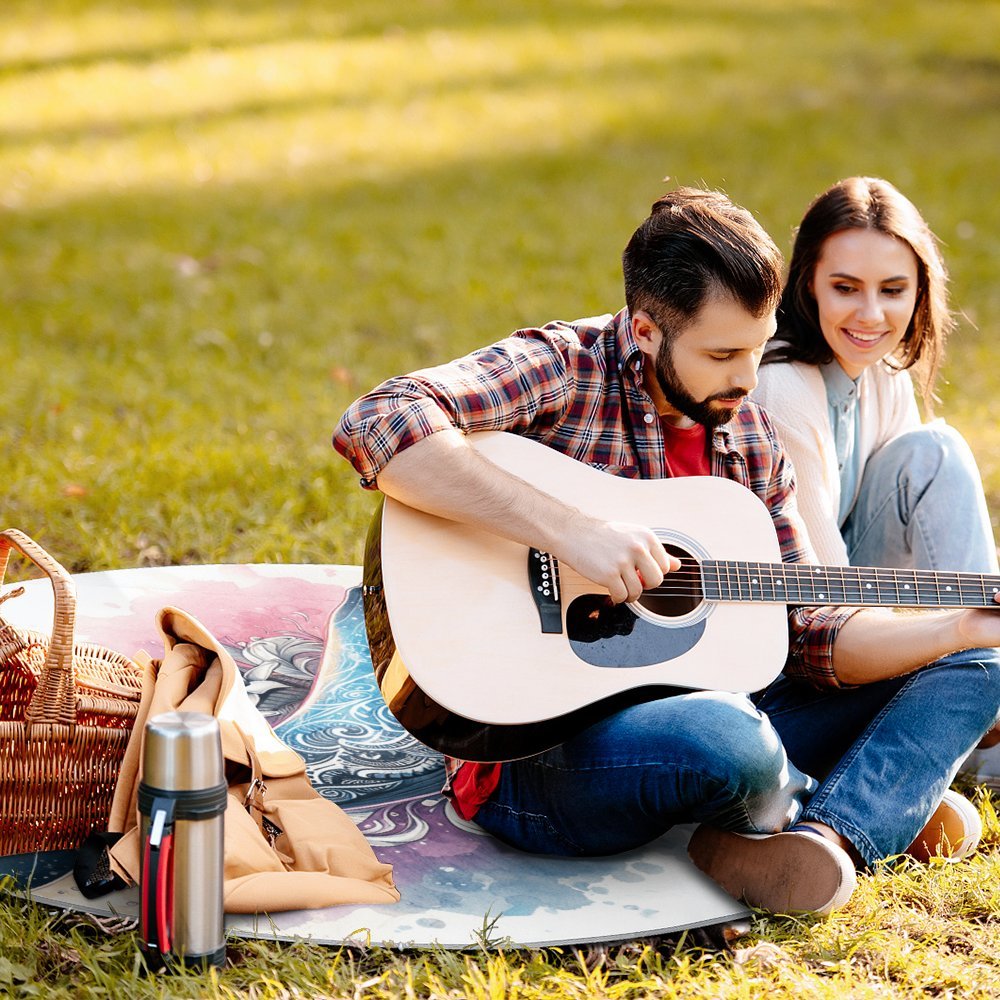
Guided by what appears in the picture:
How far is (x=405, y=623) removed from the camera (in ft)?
8.42

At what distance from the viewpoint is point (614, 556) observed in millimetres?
2611

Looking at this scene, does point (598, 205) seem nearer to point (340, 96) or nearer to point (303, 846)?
point (340, 96)

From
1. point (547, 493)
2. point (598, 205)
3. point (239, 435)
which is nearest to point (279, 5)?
point (598, 205)

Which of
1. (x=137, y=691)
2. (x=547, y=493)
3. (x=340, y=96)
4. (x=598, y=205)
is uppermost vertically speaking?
(x=340, y=96)

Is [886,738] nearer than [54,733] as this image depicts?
No

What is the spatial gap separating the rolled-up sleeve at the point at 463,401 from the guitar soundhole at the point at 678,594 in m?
0.42

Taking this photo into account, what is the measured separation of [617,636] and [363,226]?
18.7 ft

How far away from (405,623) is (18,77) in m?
8.14

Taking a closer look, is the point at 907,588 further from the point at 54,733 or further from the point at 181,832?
the point at 54,733

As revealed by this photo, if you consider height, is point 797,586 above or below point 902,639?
above

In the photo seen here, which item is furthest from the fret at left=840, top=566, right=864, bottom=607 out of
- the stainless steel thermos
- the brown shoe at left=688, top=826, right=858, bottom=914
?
the stainless steel thermos

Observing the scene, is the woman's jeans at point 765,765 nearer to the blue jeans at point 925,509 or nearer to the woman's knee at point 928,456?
the blue jeans at point 925,509

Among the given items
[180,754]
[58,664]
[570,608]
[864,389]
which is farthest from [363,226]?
[180,754]

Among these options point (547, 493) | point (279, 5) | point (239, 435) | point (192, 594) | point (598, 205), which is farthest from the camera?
point (279, 5)
